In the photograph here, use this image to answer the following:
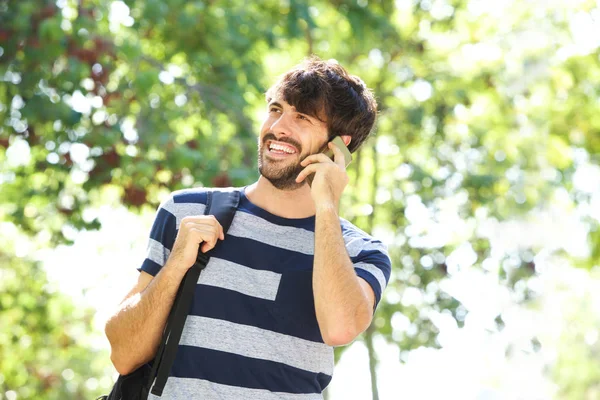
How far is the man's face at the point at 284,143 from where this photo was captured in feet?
10.2

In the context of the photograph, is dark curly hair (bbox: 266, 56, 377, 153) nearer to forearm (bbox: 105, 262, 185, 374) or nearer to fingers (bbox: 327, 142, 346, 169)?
fingers (bbox: 327, 142, 346, 169)

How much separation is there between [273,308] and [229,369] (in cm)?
23

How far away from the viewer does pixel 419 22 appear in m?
13.2

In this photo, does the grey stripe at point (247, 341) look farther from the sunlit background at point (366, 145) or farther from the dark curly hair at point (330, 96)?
the sunlit background at point (366, 145)

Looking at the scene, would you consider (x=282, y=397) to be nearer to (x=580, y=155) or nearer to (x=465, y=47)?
(x=580, y=155)

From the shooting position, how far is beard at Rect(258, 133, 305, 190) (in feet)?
10.2

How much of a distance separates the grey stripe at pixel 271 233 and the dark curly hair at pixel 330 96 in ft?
1.31

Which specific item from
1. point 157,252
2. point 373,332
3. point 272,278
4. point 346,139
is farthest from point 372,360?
point 157,252

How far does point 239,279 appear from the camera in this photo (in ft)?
9.57

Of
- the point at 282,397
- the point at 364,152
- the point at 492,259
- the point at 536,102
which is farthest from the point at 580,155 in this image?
the point at 282,397

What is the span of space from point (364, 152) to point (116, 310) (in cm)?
1205

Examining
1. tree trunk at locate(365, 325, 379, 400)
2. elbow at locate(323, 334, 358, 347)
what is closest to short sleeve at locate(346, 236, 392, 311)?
elbow at locate(323, 334, 358, 347)

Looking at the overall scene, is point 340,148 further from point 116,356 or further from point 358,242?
point 116,356

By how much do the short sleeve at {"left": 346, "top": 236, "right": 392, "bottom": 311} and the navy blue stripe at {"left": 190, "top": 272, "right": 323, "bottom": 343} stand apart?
0.65ft
